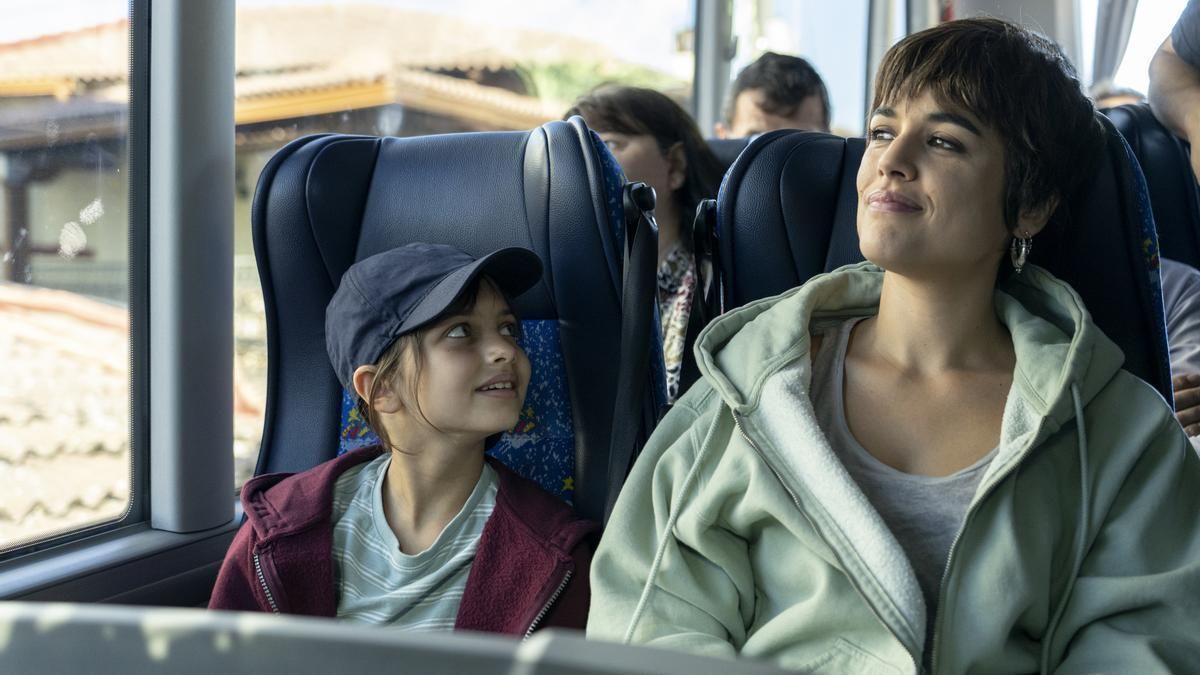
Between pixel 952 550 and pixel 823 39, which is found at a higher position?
A: pixel 823 39

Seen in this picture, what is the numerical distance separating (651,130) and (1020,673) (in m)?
1.66

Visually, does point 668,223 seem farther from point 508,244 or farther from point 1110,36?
point 1110,36

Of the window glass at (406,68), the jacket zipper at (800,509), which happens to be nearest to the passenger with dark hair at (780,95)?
the window glass at (406,68)

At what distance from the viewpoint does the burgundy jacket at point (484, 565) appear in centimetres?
158

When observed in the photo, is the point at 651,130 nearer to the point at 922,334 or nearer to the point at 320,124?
the point at 320,124

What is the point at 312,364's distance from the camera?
1835 mm

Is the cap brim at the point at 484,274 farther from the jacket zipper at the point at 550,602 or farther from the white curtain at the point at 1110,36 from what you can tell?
the white curtain at the point at 1110,36

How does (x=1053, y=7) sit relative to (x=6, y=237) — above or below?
above

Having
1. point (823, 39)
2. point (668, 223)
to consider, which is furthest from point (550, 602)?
point (823, 39)

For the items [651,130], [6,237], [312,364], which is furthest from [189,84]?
[651,130]

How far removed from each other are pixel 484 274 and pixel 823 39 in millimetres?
3695

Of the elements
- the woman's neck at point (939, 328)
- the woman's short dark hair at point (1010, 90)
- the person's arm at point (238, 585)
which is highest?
the woman's short dark hair at point (1010, 90)

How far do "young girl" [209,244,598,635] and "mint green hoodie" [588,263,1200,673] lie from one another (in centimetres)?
19

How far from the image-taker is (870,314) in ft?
5.30
